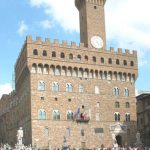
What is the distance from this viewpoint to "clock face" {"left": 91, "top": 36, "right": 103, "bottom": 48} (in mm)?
66812

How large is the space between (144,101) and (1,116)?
114ft

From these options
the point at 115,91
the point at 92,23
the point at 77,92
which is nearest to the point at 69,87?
the point at 77,92

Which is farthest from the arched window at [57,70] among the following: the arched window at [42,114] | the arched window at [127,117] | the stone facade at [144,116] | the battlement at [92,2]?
the stone facade at [144,116]

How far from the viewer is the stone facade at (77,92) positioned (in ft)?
196

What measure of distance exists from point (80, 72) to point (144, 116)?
1896cm

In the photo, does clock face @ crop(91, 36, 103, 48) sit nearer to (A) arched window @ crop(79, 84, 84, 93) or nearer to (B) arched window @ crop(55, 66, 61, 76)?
(A) arched window @ crop(79, 84, 84, 93)

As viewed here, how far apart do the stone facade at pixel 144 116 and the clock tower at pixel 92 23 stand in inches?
607

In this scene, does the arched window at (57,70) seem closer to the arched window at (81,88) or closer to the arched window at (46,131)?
the arched window at (81,88)

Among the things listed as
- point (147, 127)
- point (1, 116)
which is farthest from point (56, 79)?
point (1, 116)

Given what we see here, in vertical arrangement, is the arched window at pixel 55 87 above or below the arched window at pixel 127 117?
above

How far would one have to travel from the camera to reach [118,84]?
219 ft

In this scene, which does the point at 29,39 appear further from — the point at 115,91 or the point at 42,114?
the point at 115,91

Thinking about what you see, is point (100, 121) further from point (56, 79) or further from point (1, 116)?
point (1, 116)

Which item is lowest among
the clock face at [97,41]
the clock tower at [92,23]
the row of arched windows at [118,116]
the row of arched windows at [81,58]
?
the row of arched windows at [118,116]
